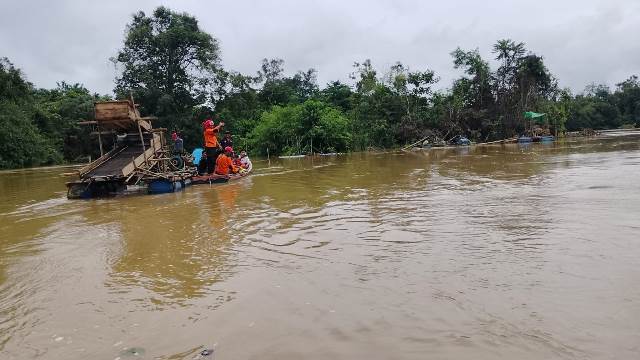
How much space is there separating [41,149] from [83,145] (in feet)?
19.8

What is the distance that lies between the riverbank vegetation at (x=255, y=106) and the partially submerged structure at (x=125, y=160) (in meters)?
19.5

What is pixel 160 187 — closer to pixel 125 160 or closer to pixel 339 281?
pixel 125 160

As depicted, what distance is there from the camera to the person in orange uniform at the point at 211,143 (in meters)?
16.0

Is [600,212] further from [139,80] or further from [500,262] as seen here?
[139,80]

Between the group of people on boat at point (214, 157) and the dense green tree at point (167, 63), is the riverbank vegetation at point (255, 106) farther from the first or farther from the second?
the group of people on boat at point (214, 157)

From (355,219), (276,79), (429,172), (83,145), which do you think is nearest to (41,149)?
(83,145)

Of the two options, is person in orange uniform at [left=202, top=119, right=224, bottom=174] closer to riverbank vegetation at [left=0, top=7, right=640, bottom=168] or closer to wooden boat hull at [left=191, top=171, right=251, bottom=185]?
wooden boat hull at [left=191, top=171, right=251, bottom=185]

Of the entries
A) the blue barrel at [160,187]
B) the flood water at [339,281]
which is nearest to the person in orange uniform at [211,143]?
the blue barrel at [160,187]

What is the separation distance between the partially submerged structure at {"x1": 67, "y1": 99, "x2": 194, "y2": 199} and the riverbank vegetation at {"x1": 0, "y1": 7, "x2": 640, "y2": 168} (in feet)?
64.0

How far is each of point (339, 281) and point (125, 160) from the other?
12105 mm

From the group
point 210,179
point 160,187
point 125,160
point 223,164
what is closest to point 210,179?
point 210,179

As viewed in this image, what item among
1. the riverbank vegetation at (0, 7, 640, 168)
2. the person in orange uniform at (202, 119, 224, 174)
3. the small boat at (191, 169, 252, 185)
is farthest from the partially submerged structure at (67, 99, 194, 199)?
the riverbank vegetation at (0, 7, 640, 168)

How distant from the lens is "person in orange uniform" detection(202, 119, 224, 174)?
52.5 feet

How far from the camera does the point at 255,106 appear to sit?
41.8 meters
